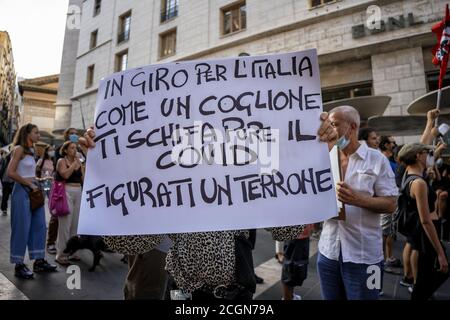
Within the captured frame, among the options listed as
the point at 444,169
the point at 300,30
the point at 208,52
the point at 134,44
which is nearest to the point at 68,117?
the point at 134,44

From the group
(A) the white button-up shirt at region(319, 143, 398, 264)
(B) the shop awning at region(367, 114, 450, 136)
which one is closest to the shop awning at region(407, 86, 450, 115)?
(B) the shop awning at region(367, 114, 450, 136)

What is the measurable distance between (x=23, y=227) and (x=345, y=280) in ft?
12.0

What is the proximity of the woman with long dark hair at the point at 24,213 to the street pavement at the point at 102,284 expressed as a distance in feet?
0.69

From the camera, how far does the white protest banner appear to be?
4.38 feet

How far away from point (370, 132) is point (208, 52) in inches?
477

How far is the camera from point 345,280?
182 cm

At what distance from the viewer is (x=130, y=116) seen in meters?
1.50

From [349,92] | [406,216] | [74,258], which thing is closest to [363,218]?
[406,216]

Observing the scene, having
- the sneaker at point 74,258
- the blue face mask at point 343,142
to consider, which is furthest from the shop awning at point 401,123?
the sneaker at point 74,258

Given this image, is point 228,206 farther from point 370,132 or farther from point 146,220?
point 370,132

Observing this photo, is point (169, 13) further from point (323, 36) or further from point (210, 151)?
point (210, 151)

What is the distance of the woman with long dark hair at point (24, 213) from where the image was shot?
3395 mm

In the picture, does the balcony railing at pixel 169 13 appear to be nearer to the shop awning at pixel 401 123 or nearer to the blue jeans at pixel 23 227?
the shop awning at pixel 401 123

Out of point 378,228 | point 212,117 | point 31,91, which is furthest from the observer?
point 31,91
